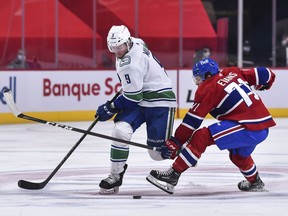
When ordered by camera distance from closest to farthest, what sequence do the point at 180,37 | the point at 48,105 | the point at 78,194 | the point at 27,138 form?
the point at 78,194
the point at 27,138
the point at 48,105
the point at 180,37

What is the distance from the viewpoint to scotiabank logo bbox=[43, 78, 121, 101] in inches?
548

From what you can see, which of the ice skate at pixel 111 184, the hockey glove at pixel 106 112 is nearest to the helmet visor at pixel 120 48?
the hockey glove at pixel 106 112

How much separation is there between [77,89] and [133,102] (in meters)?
7.39

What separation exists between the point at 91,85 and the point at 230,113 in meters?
7.61

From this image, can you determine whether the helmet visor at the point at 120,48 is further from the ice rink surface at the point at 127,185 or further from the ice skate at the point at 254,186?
the ice skate at the point at 254,186

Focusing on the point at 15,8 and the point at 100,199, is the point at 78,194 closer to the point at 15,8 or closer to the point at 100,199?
the point at 100,199

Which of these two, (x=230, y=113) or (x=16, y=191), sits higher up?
(x=230, y=113)

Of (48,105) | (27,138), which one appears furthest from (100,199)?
(48,105)

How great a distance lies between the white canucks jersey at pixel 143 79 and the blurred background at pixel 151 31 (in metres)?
8.47

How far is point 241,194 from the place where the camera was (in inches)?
270

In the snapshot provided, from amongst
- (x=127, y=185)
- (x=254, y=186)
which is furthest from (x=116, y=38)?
(x=254, y=186)

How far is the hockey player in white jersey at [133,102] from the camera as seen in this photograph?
6770mm

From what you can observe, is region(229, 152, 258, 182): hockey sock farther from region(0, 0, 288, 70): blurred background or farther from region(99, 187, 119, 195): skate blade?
region(0, 0, 288, 70): blurred background
